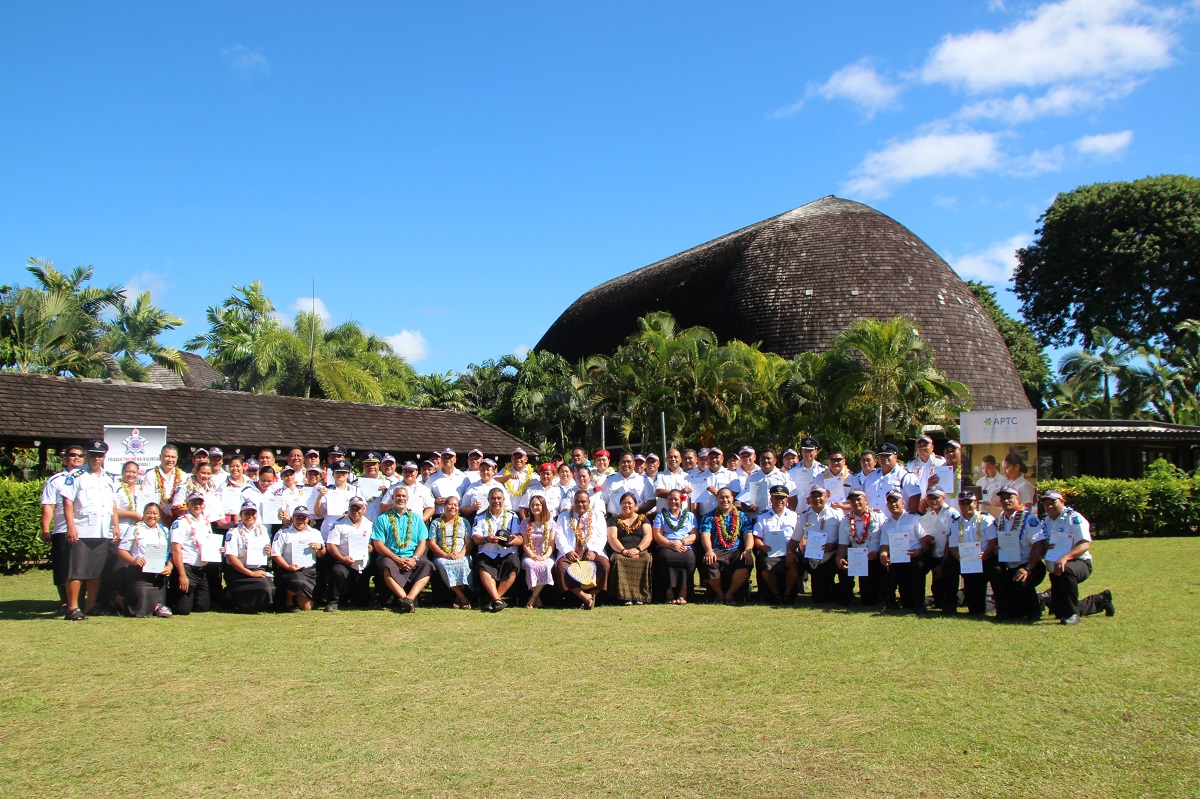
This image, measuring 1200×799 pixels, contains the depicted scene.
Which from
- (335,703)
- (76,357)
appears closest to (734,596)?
(335,703)

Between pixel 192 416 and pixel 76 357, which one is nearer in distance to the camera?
pixel 192 416

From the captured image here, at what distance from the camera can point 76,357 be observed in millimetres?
30469

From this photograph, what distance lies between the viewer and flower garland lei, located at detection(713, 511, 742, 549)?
11367 millimetres

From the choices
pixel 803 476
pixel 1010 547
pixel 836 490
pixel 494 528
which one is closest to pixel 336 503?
pixel 494 528

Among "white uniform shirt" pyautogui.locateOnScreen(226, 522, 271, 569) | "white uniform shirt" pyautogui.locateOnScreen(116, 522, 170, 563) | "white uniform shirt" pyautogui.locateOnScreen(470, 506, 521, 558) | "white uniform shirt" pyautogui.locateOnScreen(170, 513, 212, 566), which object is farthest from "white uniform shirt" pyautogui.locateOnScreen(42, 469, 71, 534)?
"white uniform shirt" pyautogui.locateOnScreen(470, 506, 521, 558)

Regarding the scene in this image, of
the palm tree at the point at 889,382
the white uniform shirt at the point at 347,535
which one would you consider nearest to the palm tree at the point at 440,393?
the palm tree at the point at 889,382

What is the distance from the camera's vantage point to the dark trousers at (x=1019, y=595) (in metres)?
9.30

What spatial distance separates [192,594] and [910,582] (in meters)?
7.95

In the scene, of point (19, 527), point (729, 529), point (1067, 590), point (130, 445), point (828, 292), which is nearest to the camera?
point (1067, 590)

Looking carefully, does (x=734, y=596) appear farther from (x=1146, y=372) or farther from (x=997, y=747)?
(x=1146, y=372)

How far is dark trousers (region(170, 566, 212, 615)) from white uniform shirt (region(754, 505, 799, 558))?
641 cm

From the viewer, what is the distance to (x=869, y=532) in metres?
10.7

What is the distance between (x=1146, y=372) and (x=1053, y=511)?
3986 centimetres

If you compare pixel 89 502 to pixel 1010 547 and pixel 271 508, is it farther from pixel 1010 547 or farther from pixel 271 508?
pixel 1010 547
